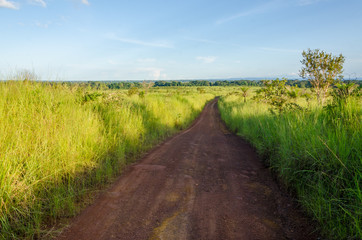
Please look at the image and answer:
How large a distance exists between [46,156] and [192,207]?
2.42 m

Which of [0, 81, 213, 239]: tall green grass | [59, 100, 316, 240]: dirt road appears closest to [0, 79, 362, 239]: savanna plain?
[0, 81, 213, 239]: tall green grass

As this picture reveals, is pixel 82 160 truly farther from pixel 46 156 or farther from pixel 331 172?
pixel 331 172

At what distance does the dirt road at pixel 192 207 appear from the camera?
2.62 metres

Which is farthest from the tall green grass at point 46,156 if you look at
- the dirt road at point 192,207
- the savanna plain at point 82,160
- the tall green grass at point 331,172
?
the tall green grass at point 331,172

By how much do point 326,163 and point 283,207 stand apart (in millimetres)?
913

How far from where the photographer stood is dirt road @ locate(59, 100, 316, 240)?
2619mm

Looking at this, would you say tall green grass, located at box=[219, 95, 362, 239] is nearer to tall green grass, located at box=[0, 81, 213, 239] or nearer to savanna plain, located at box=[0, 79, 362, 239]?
savanna plain, located at box=[0, 79, 362, 239]

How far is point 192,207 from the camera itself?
3.19 m

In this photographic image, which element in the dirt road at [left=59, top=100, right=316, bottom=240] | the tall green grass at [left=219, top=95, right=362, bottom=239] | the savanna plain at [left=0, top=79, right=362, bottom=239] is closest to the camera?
the tall green grass at [left=219, top=95, right=362, bottom=239]

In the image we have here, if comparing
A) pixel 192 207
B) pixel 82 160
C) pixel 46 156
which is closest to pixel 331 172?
pixel 192 207

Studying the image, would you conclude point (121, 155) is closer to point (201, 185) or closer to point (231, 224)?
point (201, 185)

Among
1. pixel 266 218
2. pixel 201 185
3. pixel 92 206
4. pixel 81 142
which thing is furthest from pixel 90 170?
pixel 266 218

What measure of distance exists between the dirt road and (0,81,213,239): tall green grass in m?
0.40

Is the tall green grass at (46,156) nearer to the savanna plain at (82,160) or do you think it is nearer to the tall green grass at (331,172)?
the savanna plain at (82,160)
